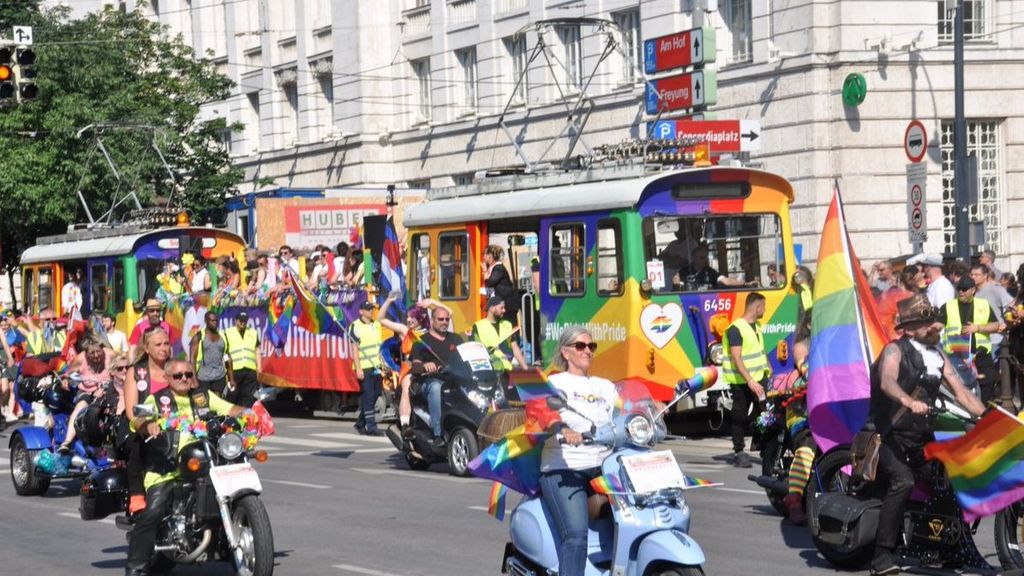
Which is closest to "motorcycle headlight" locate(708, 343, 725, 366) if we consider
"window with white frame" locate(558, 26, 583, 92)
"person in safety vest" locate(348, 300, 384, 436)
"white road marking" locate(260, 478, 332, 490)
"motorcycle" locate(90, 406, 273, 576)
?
"white road marking" locate(260, 478, 332, 490)

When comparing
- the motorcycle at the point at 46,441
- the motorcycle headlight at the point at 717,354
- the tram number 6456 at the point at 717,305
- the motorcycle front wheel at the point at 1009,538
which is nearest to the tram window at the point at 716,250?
the tram number 6456 at the point at 717,305

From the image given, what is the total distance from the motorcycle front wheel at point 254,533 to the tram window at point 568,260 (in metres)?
10.2

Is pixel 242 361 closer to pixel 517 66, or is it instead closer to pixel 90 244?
pixel 90 244

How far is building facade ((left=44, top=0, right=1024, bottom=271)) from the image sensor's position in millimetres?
30516

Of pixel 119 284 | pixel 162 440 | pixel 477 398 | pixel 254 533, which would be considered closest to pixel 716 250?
pixel 477 398

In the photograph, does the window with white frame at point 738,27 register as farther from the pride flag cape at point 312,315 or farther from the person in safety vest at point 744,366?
the person in safety vest at point 744,366

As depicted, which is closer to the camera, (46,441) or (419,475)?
(46,441)

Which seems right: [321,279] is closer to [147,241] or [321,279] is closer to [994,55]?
[147,241]

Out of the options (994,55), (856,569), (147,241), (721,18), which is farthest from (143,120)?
(856,569)

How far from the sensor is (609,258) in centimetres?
2033

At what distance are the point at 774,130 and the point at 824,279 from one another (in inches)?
786

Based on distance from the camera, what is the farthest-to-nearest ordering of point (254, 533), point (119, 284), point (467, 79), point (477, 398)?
point (467, 79)
point (119, 284)
point (477, 398)
point (254, 533)

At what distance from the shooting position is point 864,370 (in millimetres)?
11445

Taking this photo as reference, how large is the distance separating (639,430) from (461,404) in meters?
8.28
